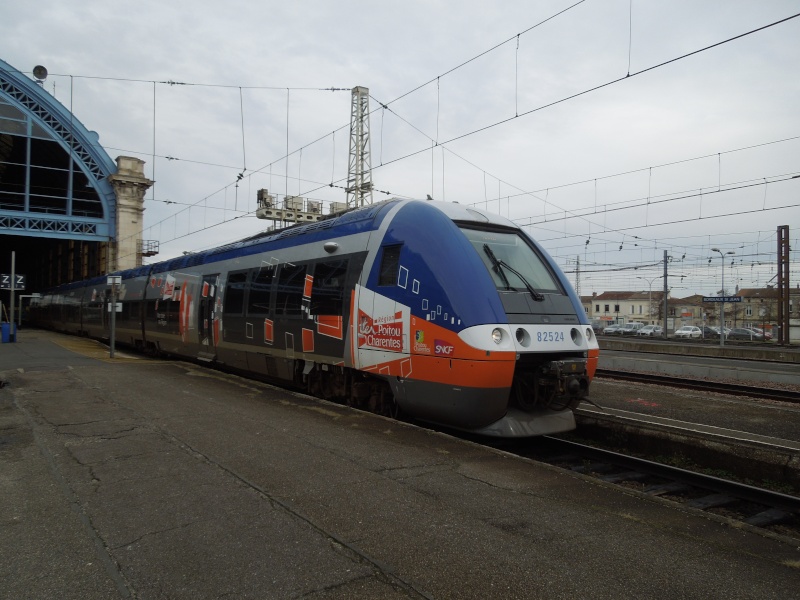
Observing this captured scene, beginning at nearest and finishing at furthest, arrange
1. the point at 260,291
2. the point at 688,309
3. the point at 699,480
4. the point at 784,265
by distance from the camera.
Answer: the point at 699,480 → the point at 260,291 → the point at 784,265 → the point at 688,309

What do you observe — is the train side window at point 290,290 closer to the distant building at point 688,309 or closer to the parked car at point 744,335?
the parked car at point 744,335

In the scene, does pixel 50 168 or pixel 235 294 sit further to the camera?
pixel 50 168

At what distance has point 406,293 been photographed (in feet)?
23.7

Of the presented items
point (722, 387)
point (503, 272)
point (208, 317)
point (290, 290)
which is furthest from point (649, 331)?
point (503, 272)

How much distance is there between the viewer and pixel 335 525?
4.02m

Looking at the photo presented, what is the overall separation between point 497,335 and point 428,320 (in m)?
0.89

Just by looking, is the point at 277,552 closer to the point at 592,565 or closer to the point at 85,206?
the point at 592,565

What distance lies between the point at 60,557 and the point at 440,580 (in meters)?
2.32

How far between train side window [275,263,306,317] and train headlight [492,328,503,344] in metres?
4.07

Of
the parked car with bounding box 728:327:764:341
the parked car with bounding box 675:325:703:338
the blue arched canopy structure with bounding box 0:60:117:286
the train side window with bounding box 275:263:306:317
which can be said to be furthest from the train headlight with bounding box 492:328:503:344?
the parked car with bounding box 675:325:703:338

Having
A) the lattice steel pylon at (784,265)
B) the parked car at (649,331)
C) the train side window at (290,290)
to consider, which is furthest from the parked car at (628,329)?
the train side window at (290,290)

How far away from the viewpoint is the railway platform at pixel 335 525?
10.7ft

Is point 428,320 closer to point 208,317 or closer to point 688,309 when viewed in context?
point 208,317

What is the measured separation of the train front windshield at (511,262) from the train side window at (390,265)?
931mm
